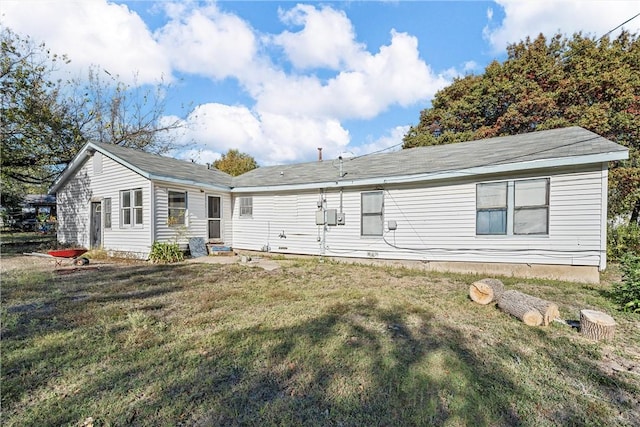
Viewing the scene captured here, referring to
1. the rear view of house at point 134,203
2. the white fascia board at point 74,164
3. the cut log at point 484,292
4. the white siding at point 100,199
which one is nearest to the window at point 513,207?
the cut log at point 484,292

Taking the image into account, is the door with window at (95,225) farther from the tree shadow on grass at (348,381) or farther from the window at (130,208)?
the tree shadow on grass at (348,381)

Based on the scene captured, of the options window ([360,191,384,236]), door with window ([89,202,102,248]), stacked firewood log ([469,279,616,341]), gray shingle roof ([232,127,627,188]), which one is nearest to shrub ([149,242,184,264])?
gray shingle roof ([232,127,627,188])

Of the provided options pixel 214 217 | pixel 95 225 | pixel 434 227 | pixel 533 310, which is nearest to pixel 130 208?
pixel 214 217

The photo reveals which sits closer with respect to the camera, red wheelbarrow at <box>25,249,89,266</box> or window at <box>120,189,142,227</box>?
red wheelbarrow at <box>25,249,89,266</box>

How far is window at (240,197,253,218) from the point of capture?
474 inches

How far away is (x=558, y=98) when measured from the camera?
1481 cm

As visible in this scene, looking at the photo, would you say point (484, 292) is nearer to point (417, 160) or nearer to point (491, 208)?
point (491, 208)

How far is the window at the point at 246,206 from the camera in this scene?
39.5 feet

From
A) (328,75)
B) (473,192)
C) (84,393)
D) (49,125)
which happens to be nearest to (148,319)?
(84,393)

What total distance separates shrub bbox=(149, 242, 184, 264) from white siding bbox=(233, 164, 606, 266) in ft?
8.82

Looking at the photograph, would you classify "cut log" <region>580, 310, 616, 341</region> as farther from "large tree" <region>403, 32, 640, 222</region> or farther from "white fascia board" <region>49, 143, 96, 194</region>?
"white fascia board" <region>49, 143, 96, 194</region>

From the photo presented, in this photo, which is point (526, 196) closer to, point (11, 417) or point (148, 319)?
point (148, 319)

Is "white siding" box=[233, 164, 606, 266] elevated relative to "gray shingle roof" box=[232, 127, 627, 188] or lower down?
lower down

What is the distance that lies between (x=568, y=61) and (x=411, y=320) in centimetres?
1856
